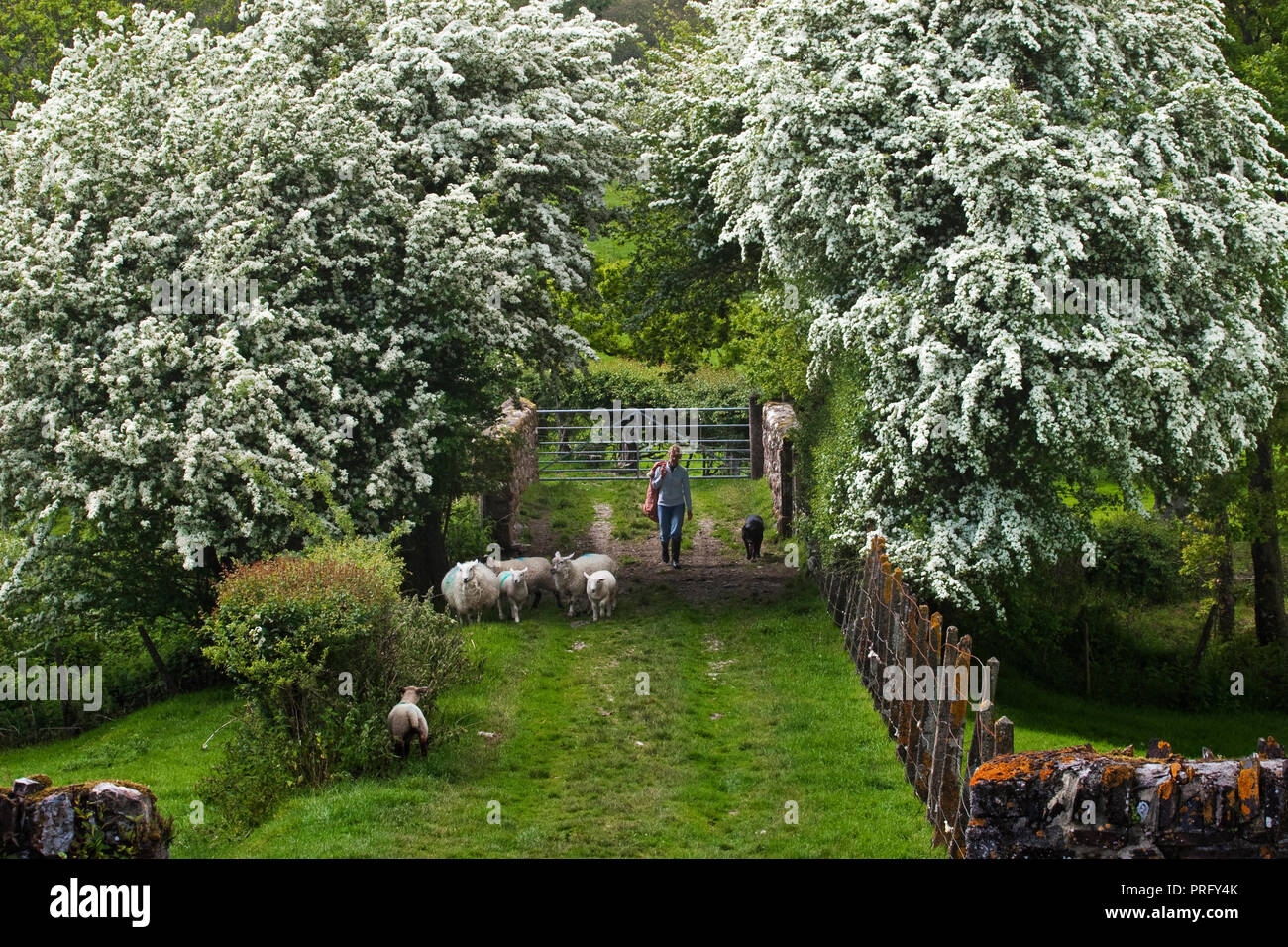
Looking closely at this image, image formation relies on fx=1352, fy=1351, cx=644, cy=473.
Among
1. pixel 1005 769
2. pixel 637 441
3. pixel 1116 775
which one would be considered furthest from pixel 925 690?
pixel 637 441

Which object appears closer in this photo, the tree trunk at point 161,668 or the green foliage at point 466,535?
the tree trunk at point 161,668

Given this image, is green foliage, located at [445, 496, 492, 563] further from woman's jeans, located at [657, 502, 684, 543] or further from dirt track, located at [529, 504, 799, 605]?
woman's jeans, located at [657, 502, 684, 543]

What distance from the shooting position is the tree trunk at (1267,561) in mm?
24078

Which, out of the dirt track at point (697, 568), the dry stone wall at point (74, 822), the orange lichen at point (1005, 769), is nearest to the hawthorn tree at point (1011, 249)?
the dirt track at point (697, 568)

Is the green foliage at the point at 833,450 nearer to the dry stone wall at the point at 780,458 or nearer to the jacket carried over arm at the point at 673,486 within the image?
the jacket carried over arm at the point at 673,486

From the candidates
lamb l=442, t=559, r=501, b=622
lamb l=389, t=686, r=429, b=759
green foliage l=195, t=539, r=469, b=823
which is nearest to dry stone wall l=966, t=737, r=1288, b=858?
lamb l=389, t=686, r=429, b=759

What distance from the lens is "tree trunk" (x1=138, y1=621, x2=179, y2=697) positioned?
20.7 m

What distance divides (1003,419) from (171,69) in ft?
45.7

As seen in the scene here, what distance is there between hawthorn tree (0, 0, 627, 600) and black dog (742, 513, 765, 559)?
14.8ft

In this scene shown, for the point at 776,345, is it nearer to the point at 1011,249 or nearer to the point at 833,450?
the point at 833,450

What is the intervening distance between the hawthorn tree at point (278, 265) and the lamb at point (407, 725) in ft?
15.0

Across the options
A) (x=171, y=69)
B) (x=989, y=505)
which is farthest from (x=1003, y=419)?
(x=171, y=69)

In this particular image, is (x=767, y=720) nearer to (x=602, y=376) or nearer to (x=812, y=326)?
(x=812, y=326)

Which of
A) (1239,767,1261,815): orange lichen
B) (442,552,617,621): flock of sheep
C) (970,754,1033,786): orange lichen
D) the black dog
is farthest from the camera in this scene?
the black dog
